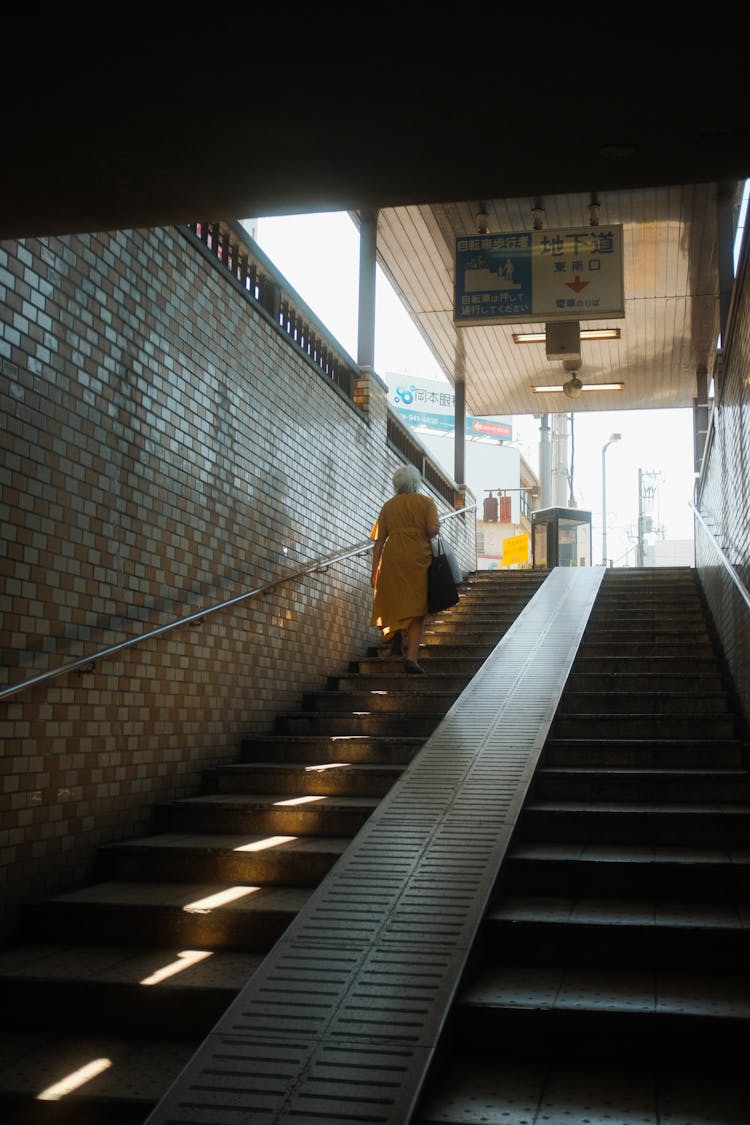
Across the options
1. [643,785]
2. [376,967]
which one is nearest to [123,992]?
[376,967]

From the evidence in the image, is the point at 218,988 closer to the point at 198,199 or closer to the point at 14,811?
the point at 14,811

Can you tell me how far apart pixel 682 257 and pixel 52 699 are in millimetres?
9973

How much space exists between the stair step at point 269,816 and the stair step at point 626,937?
4.28 ft

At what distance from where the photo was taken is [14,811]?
4277mm

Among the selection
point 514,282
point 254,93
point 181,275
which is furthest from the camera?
point 514,282

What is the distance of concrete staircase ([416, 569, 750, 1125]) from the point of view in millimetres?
3082

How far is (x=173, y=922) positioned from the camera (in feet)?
A: 13.8

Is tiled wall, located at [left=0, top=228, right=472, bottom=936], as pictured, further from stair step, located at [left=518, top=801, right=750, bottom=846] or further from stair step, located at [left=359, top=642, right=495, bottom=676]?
stair step, located at [left=518, top=801, right=750, bottom=846]

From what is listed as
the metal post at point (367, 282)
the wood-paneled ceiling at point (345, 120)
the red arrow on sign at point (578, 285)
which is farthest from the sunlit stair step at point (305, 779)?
the metal post at point (367, 282)

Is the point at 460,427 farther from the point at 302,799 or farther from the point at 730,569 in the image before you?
the point at 302,799

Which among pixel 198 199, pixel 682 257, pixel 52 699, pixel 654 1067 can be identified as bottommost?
pixel 654 1067

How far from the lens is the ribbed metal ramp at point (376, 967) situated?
2910 millimetres

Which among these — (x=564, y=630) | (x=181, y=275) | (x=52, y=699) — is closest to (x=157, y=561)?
(x=52, y=699)

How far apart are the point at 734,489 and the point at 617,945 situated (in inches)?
150
